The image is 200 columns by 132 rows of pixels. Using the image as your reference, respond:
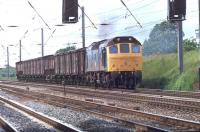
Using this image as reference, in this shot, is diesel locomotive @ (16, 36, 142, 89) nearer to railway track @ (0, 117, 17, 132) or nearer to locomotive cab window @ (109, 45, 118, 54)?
locomotive cab window @ (109, 45, 118, 54)

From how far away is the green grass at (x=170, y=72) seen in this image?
33125mm

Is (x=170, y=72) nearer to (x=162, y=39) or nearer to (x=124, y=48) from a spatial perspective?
(x=124, y=48)

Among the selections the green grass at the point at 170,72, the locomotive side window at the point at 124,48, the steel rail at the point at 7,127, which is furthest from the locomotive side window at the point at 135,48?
the steel rail at the point at 7,127

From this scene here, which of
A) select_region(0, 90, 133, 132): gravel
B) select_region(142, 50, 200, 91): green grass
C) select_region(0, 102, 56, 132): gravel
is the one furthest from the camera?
select_region(142, 50, 200, 91): green grass

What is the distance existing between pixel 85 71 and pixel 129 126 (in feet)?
87.8

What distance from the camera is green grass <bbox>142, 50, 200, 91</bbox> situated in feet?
109

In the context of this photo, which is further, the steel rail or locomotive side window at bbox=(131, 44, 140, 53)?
locomotive side window at bbox=(131, 44, 140, 53)

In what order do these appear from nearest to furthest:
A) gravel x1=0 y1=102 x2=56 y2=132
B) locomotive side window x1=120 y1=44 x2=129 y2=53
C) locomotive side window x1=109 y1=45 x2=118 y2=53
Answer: gravel x1=0 y1=102 x2=56 y2=132 → locomotive side window x1=109 y1=45 x2=118 y2=53 → locomotive side window x1=120 y1=44 x2=129 y2=53

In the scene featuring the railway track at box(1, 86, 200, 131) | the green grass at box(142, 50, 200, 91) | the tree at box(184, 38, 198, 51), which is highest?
the tree at box(184, 38, 198, 51)

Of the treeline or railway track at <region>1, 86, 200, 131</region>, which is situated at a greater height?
the treeline

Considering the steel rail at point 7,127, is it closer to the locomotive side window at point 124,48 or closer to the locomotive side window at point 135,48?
the locomotive side window at point 124,48

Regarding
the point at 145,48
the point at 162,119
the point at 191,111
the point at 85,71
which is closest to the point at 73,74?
the point at 85,71

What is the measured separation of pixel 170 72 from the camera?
38281 mm

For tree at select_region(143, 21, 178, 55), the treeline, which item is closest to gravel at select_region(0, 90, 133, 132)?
the treeline
